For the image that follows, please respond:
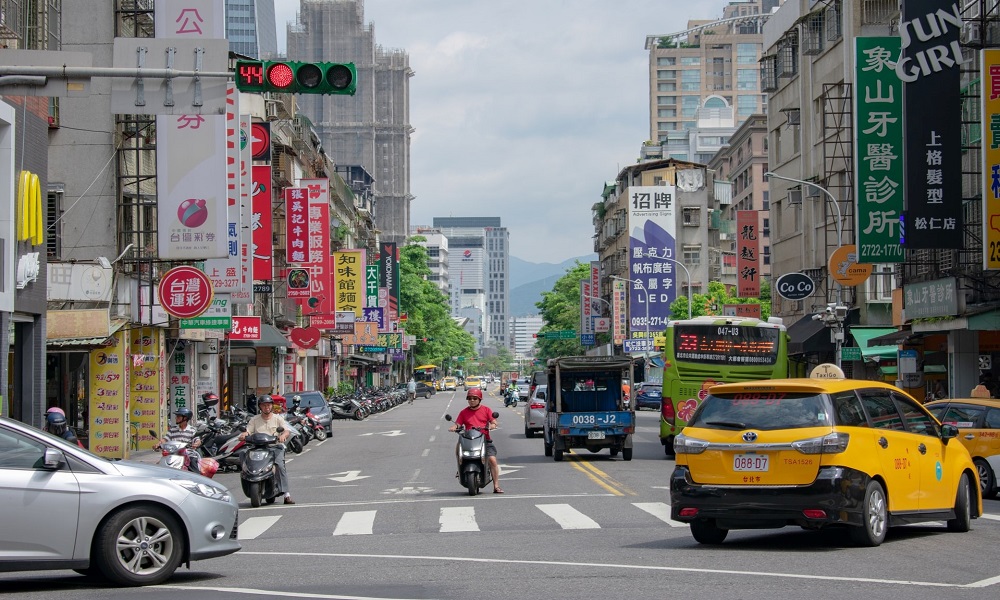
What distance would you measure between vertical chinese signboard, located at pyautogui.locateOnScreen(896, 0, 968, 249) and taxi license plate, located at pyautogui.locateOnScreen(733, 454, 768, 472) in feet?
69.6

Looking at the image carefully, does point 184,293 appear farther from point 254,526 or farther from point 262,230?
point 262,230

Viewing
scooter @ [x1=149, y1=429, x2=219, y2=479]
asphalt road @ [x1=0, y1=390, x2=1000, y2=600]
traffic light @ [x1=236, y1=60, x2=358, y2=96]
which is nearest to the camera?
asphalt road @ [x1=0, y1=390, x2=1000, y2=600]

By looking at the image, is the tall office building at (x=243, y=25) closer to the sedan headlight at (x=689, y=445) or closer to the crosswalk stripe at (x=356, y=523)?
the crosswalk stripe at (x=356, y=523)

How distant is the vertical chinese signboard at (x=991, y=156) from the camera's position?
27359 millimetres

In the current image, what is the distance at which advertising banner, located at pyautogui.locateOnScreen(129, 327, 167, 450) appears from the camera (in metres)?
34.8

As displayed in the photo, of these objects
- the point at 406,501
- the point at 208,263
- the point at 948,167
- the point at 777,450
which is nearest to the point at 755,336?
the point at 948,167

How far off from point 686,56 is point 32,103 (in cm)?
15646

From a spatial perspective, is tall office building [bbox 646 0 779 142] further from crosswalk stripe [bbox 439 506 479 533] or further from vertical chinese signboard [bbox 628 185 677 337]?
crosswalk stripe [bbox 439 506 479 533]

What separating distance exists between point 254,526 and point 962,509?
8.79 m

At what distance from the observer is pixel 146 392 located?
3494cm

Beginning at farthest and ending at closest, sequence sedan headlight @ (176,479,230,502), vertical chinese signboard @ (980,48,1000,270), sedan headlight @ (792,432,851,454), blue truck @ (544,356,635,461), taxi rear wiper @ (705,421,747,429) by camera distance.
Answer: blue truck @ (544,356,635,461) < vertical chinese signboard @ (980,48,1000,270) < taxi rear wiper @ (705,421,747,429) < sedan headlight @ (792,432,851,454) < sedan headlight @ (176,479,230,502)

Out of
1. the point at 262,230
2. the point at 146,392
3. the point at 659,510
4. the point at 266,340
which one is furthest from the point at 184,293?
the point at 266,340

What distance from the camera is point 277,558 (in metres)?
13.0

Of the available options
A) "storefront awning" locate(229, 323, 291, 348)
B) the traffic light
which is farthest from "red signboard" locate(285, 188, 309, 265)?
the traffic light
